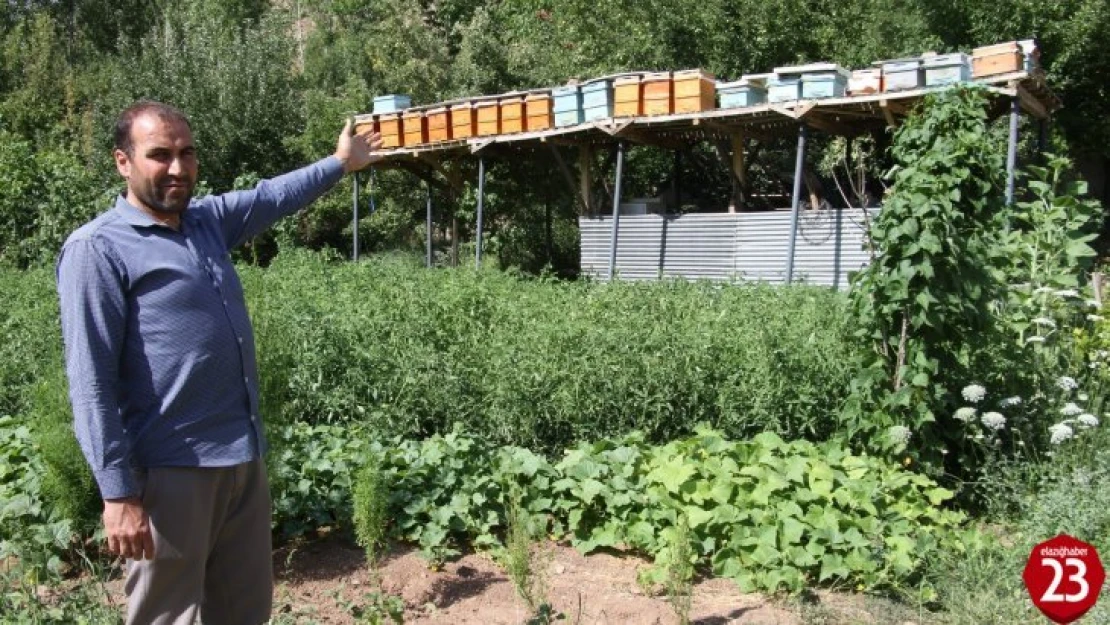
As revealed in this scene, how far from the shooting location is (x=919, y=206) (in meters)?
4.62

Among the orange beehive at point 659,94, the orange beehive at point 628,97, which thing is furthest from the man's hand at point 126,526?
the orange beehive at point 628,97

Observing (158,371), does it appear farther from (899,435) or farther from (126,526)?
(899,435)

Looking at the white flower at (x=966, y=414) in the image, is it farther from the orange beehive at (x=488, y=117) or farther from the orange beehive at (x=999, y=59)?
the orange beehive at (x=488, y=117)

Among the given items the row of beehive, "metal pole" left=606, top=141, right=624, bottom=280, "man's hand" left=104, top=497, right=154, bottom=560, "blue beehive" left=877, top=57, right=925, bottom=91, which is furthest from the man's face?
"metal pole" left=606, top=141, right=624, bottom=280

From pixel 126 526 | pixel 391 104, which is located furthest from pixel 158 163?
pixel 391 104

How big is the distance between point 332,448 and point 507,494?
0.88m

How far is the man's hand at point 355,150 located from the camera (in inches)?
124

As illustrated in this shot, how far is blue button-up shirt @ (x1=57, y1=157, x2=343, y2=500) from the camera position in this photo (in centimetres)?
237

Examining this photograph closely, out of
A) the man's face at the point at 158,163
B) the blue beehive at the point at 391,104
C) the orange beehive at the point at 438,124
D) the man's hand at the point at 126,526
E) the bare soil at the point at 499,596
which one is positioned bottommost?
the bare soil at the point at 499,596

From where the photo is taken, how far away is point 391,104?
16.4 metres

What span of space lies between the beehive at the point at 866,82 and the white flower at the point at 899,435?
772 centimetres

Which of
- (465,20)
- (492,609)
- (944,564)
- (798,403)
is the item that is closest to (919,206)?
(798,403)

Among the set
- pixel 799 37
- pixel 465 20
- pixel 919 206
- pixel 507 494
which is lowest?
pixel 507 494

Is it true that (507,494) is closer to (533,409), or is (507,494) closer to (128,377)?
(533,409)
